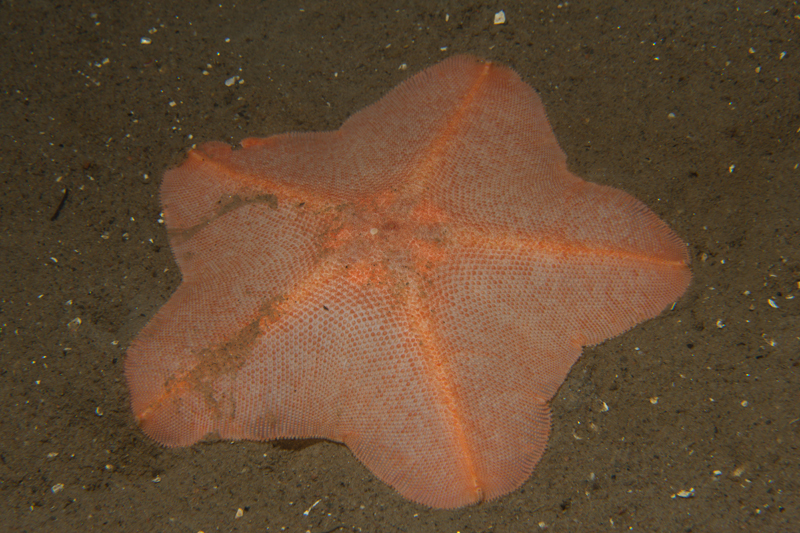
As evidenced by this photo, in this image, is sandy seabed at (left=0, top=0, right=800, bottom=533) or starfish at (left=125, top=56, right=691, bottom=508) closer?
starfish at (left=125, top=56, right=691, bottom=508)

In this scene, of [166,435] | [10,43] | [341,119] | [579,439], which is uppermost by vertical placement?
→ [10,43]

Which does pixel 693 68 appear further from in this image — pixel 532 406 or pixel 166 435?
pixel 166 435

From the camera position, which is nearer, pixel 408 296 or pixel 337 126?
pixel 408 296

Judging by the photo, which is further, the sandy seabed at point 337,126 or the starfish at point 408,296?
the sandy seabed at point 337,126

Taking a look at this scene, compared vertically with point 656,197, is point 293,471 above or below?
below

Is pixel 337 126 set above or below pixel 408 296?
above

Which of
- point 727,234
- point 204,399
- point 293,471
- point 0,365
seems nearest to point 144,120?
point 0,365

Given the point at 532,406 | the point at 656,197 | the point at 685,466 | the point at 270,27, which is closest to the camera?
the point at 532,406

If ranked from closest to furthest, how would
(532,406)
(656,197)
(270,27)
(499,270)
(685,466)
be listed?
(499,270) < (532,406) < (685,466) < (656,197) < (270,27)
